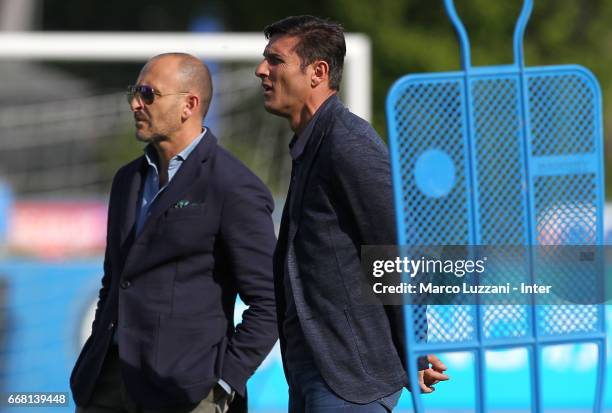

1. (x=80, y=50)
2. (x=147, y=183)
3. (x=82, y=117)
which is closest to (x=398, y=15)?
(x=82, y=117)

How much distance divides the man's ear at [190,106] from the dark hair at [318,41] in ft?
1.54

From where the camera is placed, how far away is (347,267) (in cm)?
289

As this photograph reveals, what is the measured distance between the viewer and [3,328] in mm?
7219

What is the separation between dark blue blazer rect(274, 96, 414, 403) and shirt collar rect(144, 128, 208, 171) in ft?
2.16

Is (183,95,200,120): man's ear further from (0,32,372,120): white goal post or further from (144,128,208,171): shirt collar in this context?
(0,32,372,120): white goal post

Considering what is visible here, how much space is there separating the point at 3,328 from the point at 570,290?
512 cm

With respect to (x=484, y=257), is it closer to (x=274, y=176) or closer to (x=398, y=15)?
(x=274, y=176)

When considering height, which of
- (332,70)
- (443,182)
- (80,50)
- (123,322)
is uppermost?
(80,50)

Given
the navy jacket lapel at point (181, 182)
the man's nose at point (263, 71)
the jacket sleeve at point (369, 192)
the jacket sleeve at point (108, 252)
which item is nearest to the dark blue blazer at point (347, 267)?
the jacket sleeve at point (369, 192)

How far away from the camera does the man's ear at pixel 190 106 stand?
353 cm

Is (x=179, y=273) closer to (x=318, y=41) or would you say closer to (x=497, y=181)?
(x=318, y=41)

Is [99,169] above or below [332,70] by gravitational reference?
above

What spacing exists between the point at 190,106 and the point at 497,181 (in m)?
1.12

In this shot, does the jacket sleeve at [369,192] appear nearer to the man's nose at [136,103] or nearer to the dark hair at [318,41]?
the dark hair at [318,41]
